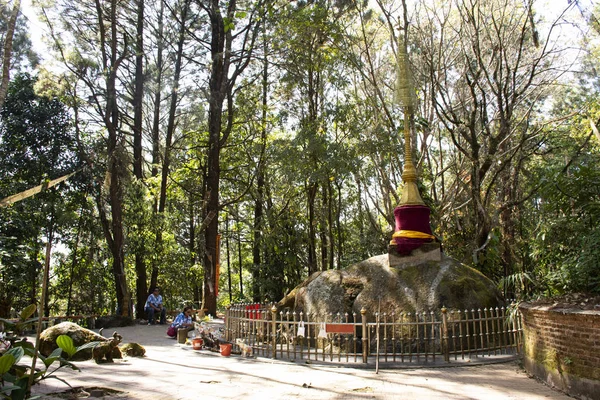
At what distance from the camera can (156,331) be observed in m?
14.7

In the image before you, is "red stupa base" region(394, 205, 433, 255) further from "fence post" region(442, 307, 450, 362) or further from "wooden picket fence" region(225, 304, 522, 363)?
"fence post" region(442, 307, 450, 362)

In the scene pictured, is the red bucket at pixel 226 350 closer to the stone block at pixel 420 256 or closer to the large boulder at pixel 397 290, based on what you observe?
the large boulder at pixel 397 290

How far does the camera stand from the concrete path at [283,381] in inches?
255

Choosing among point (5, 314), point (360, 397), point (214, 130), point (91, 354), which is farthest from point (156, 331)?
point (360, 397)

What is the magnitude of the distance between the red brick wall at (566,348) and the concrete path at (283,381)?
26 centimetres

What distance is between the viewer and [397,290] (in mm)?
10836

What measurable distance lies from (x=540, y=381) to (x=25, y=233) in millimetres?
16129

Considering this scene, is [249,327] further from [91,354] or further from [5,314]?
[5,314]

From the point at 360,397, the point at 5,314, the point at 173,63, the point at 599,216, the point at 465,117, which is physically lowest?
the point at 360,397

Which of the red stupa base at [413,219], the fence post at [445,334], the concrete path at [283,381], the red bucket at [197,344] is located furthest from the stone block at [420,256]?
the red bucket at [197,344]

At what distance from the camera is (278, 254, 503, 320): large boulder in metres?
10.5

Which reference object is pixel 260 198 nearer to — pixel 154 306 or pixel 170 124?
pixel 170 124

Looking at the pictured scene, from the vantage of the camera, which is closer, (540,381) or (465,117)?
(540,381)

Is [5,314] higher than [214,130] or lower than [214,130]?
lower
